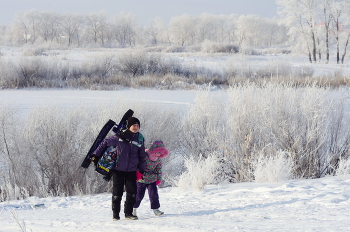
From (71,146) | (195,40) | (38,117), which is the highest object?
(195,40)

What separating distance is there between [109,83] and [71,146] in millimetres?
11815

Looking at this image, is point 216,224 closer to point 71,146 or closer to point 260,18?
point 71,146

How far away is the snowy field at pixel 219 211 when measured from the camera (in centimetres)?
413

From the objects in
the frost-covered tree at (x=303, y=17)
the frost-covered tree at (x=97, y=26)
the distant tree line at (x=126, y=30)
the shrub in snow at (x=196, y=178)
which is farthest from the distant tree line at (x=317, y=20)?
the frost-covered tree at (x=97, y=26)

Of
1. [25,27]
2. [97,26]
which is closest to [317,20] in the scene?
[97,26]

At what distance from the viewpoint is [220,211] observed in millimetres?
4965

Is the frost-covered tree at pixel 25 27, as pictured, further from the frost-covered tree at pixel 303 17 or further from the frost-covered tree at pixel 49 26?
→ the frost-covered tree at pixel 303 17

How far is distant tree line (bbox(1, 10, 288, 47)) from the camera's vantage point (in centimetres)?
6078

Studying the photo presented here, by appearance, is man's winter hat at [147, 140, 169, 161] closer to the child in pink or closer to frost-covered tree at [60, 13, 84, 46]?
the child in pink

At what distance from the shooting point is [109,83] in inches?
797

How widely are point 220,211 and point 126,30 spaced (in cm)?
6038

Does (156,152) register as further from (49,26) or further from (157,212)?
(49,26)

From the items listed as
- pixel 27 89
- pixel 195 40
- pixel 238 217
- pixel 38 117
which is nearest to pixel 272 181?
pixel 238 217

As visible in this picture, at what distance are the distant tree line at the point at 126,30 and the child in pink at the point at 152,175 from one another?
2061 inches
